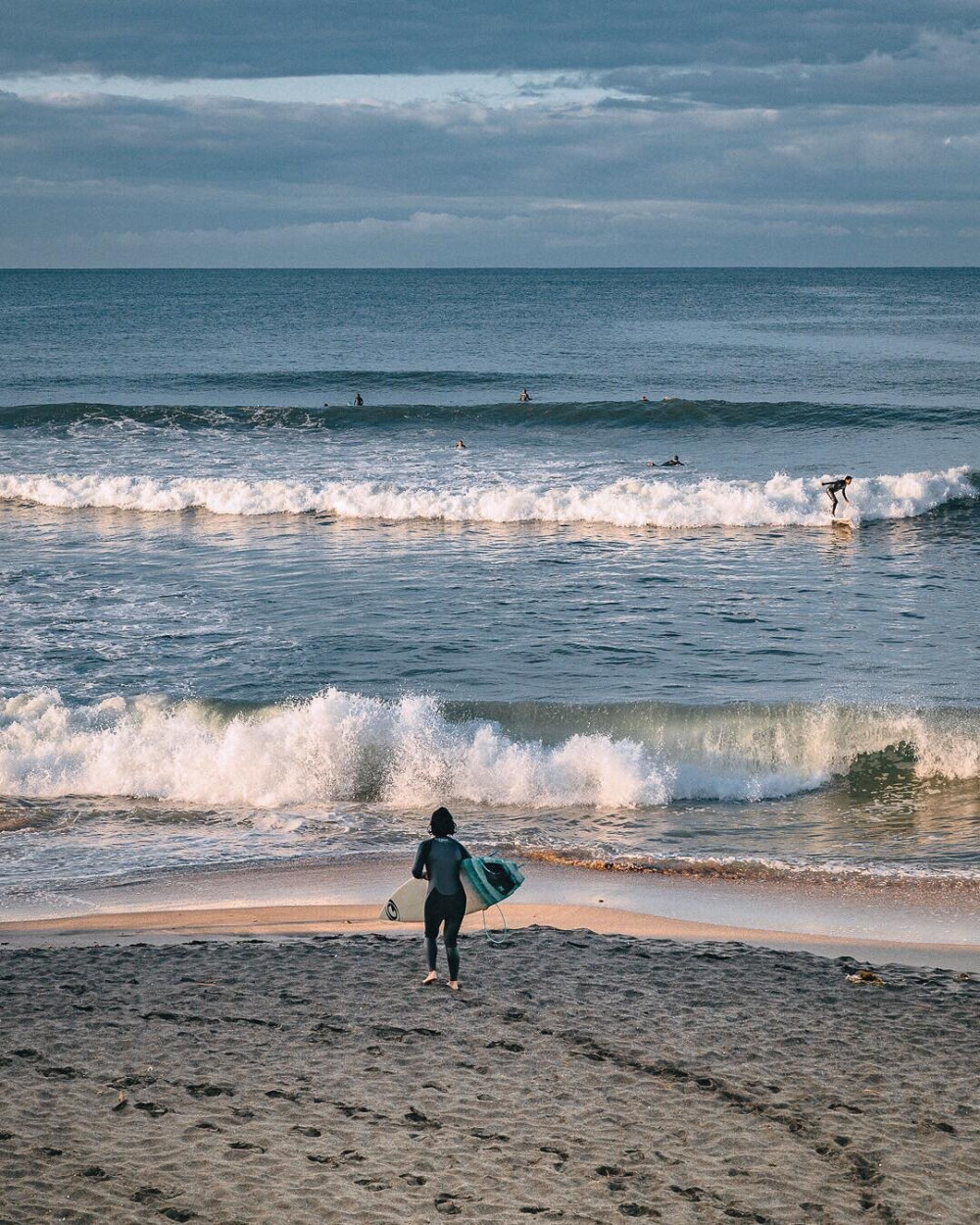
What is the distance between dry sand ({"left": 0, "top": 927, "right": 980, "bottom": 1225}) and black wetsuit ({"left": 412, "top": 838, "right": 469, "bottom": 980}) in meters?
0.39

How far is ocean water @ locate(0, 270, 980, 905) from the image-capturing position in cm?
1466

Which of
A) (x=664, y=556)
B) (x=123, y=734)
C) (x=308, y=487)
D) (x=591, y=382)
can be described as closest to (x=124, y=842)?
(x=123, y=734)

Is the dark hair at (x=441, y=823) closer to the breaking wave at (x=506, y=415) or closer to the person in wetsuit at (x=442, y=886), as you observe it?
the person in wetsuit at (x=442, y=886)

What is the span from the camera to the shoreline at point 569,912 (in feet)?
36.3

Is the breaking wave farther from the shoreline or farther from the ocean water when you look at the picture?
the shoreline

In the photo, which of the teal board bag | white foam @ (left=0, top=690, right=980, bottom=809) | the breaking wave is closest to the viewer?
the teal board bag

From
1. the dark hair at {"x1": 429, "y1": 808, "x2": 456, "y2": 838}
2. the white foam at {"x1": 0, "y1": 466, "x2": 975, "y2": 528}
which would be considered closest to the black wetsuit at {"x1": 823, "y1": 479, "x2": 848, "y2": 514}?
the white foam at {"x1": 0, "y1": 466, "x2": 975, "y2": 528}

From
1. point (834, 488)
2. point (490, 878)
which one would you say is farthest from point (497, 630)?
point (834, 488)

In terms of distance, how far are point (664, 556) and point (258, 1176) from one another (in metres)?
20.4

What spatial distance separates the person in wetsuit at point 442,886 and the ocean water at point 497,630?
3.88 metres

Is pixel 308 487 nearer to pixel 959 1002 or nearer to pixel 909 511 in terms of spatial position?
pixel 909 511

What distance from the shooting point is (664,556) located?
26.2 metres

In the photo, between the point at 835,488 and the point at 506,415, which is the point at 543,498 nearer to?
the point at 835,488

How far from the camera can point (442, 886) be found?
9.66m
